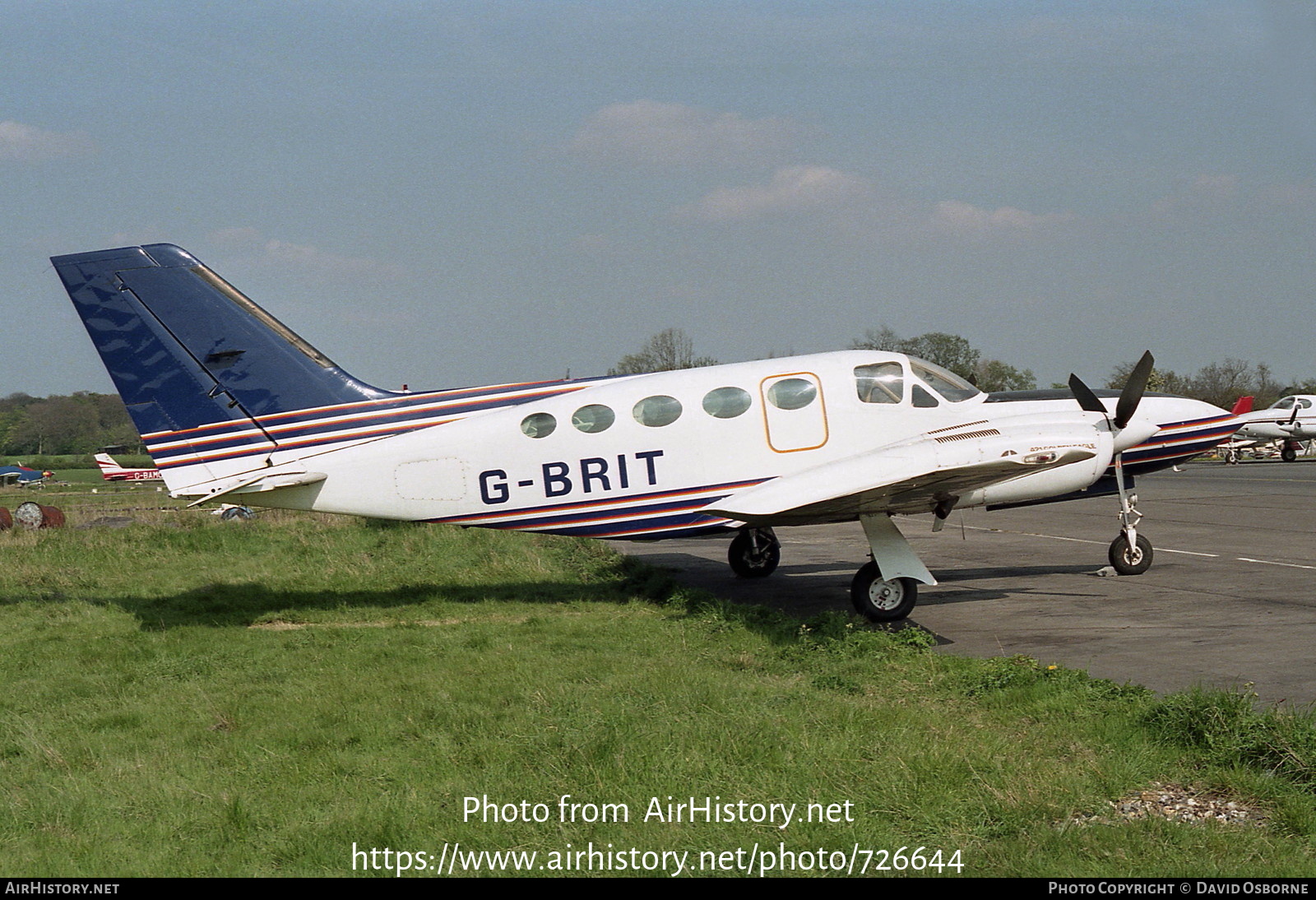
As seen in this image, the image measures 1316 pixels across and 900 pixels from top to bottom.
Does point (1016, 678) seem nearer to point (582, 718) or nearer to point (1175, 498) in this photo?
point (582, 718)

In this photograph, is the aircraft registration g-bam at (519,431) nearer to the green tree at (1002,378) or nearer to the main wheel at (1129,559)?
the main wheel at (1129,559)

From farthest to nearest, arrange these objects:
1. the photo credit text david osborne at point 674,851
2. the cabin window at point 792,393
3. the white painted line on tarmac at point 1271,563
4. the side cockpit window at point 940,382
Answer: the white painted line on tarmac at point 1271,563 → the side cockpit window at point 940,382 → the cabin window at point 792,393 → the photo credit text david osborne at point 674,851

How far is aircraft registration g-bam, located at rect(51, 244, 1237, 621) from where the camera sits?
12227 mm

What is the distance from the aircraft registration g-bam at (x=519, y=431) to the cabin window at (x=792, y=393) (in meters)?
0.02

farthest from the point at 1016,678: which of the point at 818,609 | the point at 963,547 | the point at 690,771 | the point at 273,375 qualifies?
the point at 963,547


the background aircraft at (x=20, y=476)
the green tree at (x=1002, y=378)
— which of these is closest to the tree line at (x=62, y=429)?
the background aircraft at (x=20, y=476)

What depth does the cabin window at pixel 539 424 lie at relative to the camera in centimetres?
1252

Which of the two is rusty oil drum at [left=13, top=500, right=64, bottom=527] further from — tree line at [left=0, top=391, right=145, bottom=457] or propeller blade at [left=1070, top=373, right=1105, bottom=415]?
tree line at [left=0, top=391, right=145, bottom=457]

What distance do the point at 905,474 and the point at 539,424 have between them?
14.7ft

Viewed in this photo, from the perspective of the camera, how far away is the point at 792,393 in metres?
12.5

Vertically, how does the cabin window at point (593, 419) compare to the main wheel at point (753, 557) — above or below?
above

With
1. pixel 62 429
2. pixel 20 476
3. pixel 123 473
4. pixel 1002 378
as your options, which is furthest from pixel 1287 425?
pixel 62 429

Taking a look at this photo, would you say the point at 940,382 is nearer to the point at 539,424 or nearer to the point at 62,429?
the point at 539,424

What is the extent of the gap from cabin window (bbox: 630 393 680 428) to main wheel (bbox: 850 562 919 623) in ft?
10.0
